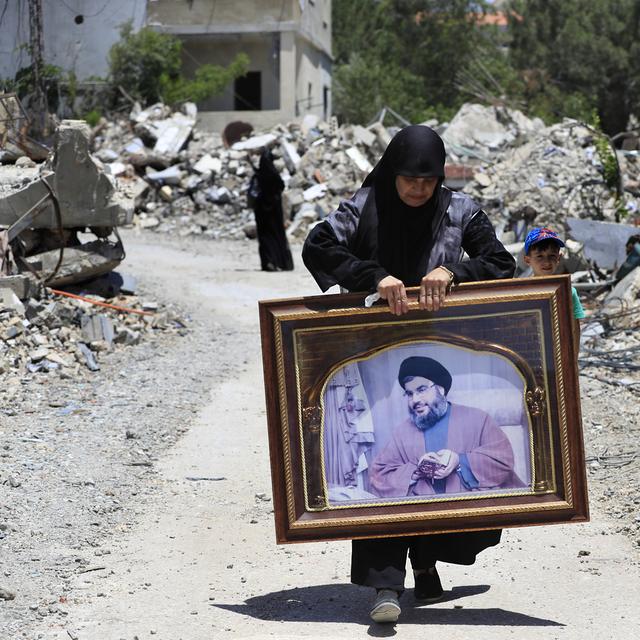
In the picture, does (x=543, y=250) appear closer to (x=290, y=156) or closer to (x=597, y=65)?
(x=290, y=156)

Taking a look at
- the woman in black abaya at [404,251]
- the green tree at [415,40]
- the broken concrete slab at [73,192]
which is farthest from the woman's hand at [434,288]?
the green tree at [415,40]

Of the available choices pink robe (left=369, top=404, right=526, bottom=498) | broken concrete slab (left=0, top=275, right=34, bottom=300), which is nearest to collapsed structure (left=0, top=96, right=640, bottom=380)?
broken concrete slab (left=0, top=275, right=34, bottom=300)

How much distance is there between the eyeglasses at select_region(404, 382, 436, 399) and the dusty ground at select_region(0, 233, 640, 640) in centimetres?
77

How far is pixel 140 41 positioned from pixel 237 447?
20.5 meters

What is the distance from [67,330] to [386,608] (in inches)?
255

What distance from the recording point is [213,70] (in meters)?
28.6

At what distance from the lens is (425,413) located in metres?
3.79

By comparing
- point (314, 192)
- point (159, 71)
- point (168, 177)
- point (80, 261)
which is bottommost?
point (80, 261)

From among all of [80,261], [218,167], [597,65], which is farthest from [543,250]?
[597,65]

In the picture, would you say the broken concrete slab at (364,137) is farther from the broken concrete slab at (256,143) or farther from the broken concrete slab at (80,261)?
the broken concrete slab at (80,261)

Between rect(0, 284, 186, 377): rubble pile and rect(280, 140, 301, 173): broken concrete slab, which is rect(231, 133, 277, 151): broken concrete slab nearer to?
rect(280, 140, 301, 173): broken concrete slab

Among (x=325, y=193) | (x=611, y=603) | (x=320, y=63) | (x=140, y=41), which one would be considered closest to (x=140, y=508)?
(x=611, y=603)

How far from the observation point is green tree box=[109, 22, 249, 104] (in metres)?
25.2

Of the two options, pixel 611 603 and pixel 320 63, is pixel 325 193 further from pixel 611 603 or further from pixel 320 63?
pixel 611 603
